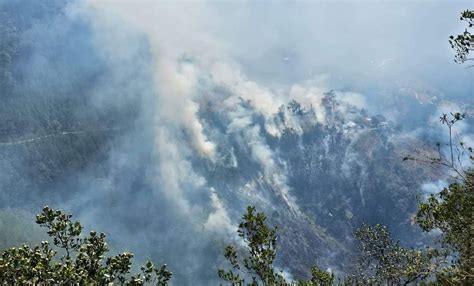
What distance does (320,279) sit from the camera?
82.8 meters

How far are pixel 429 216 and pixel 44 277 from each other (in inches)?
1638

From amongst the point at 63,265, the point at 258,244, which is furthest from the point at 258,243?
the point at 63,265

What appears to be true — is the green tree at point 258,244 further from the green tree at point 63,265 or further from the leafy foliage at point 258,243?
the green tree at point 63,265

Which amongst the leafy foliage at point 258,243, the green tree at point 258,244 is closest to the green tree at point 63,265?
the green tree at point 258,244

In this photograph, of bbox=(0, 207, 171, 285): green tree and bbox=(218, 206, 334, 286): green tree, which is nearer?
bbox=(0, 207, 171, 285): green tree

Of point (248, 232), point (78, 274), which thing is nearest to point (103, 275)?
point (78, 274)

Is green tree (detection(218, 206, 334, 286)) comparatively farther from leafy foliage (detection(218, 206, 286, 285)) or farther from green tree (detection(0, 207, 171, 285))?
green tree (detection(0, 207, 171, 285))

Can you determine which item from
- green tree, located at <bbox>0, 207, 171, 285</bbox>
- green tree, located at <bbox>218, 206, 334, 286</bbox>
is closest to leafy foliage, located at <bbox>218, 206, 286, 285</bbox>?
green tree, located at <bbox>218, 206, 334, 286</bbox>

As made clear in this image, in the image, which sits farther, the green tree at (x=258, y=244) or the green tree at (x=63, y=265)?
the green tree at (x=258, y=244)

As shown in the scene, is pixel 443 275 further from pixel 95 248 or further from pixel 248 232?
→ pixel 95 248

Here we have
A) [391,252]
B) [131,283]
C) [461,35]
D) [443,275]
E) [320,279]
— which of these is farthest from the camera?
[391,252]

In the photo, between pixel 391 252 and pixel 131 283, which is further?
pixel 391 252

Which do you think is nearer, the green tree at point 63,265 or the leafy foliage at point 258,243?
the green tree at point 63,265

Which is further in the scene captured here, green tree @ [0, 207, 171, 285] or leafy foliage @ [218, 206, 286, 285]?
leafy foliage @ [218, 206, 286, 285]
